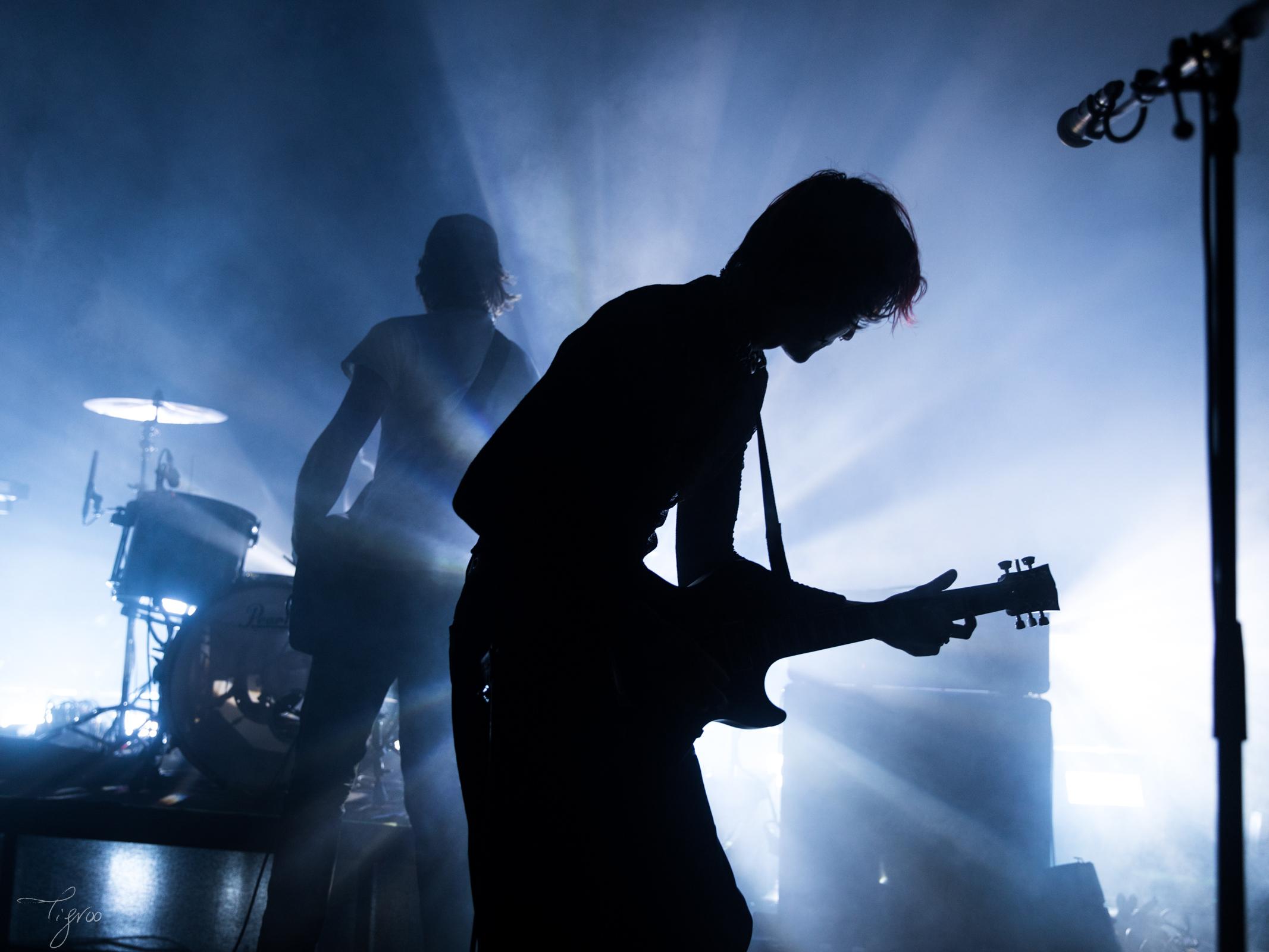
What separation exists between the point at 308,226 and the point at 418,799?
5.42 m

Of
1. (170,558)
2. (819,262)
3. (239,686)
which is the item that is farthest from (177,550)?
(819,262)

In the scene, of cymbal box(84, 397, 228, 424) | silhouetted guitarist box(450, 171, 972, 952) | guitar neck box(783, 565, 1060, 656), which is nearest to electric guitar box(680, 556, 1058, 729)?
silhouetted guitarist box(450, 171, 972, 952)

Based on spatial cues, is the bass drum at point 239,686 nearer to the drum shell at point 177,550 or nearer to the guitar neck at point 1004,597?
the drum shell at point 177,550

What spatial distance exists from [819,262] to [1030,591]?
1.15 meters

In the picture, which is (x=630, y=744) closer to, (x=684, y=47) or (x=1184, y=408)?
(x=684, y=47)

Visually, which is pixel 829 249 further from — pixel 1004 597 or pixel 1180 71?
pixel 1004 597

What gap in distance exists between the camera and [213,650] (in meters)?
4.18

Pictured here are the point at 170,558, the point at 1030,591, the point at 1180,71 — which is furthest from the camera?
the point at 170,558

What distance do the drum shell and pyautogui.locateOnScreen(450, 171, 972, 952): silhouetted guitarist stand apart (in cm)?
408

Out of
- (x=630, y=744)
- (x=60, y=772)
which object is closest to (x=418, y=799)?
(x=630, y=744)

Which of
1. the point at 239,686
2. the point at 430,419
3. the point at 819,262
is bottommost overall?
the point at 239,686

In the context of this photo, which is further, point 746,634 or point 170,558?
point 170,558

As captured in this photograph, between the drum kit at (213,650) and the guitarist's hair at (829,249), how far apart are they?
337 cm

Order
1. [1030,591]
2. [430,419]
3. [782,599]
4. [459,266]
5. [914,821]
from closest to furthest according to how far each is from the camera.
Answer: [782,599], [1030,591], [430,419], [459,266], [914,821]
